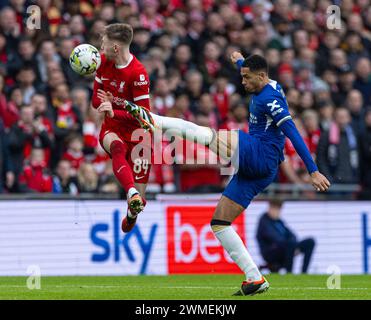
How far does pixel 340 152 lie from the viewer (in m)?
21.8

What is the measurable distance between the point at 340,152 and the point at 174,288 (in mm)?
8192

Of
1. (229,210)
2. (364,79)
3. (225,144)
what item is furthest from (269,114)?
(364,79)

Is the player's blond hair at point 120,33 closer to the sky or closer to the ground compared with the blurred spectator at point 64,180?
closer to the sky

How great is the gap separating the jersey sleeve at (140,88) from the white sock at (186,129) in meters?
0.59

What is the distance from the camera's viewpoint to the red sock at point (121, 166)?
14.3 meters

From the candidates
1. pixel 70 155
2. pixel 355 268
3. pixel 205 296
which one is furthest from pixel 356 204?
pixel 205 296

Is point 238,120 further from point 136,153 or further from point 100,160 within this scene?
point 136,153

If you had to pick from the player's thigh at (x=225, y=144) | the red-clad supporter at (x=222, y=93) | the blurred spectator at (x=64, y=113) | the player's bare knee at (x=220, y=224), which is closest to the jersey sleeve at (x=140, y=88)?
the player's thigh at (x=225, y=144)

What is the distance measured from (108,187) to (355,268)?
4.94m

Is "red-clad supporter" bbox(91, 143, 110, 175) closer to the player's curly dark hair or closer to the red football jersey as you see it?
the red football jersey

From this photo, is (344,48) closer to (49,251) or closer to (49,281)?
(49,251)

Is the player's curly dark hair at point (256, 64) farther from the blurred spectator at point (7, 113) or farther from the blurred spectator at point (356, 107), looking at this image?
the blurred spectator at point (356, 107)
